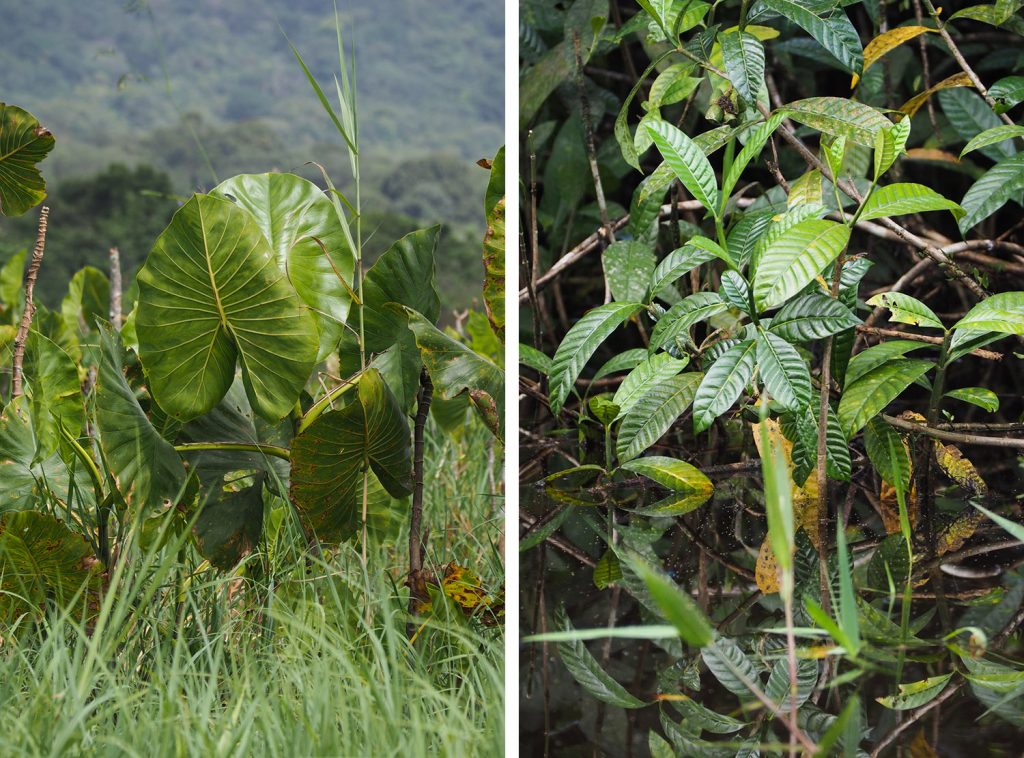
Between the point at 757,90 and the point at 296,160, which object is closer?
the point at 757,90

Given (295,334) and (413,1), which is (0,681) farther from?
(413,1)

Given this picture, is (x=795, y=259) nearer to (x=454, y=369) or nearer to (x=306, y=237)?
(x=454, y=369)

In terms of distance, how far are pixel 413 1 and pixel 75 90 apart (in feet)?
5.80

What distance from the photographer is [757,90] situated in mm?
729

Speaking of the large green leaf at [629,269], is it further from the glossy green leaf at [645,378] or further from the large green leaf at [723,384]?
the large green leaf at [723,384]

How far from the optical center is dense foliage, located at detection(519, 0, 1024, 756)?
1.84 ft

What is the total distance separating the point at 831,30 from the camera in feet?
2.48

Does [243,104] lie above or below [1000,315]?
below

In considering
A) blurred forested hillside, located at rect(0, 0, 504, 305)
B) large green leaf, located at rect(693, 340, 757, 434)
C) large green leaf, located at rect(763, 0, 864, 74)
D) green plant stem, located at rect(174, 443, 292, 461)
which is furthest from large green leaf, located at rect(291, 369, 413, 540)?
blurred forested hillside, located at rect(0, 0, 504, 305)

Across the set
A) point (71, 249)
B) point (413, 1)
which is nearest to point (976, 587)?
point (71, 249)

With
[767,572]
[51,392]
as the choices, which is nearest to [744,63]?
[767,572]

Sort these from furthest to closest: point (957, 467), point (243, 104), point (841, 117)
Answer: point (243, 104) → point (957, 467) → point (841, 117)

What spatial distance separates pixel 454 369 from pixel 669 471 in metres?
0.25

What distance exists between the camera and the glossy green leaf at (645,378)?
80 centimetres
